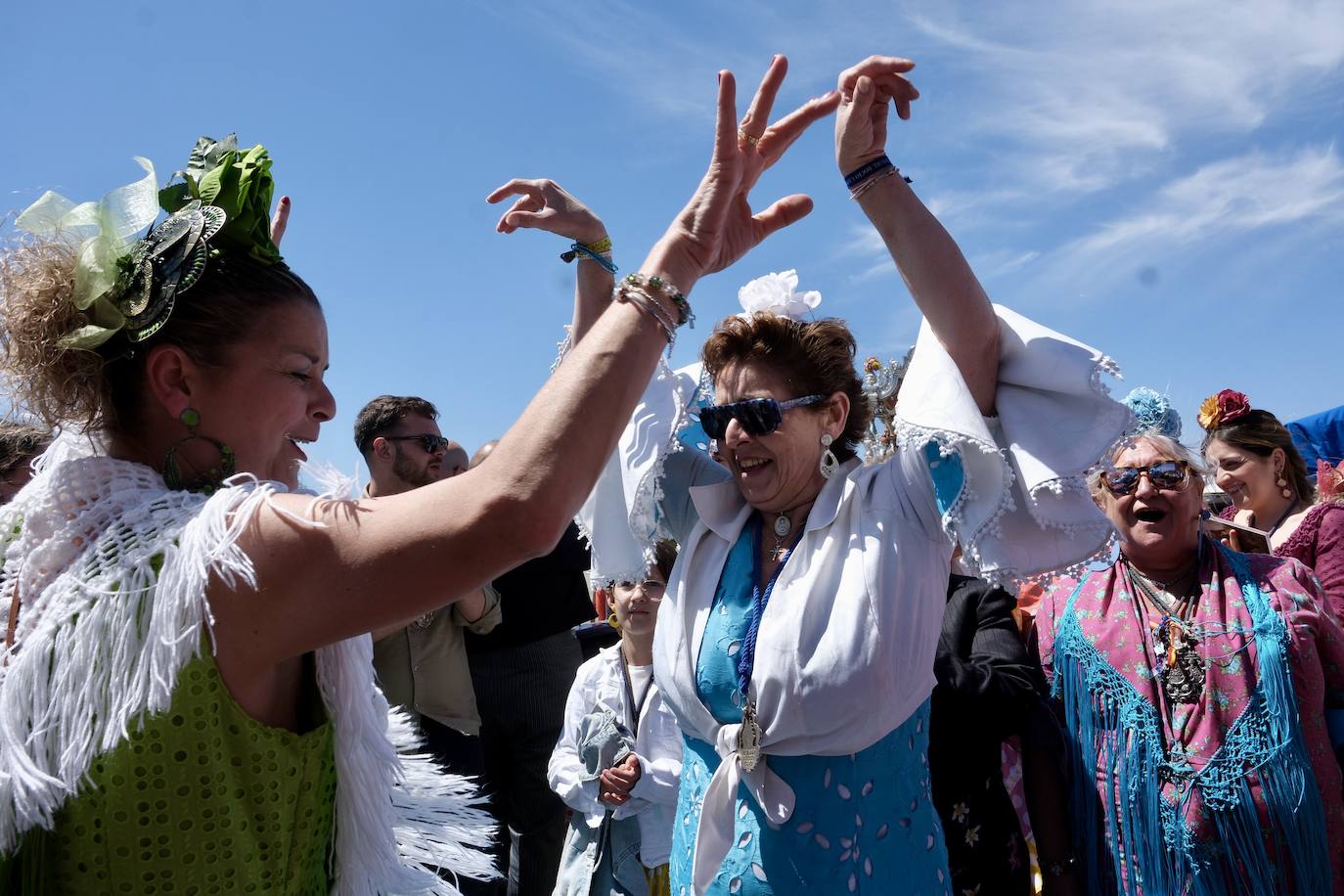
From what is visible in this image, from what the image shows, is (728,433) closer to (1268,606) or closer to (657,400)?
(657,400)

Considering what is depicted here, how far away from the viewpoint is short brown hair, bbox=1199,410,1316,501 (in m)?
4.81

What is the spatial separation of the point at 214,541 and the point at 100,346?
43 centimetres

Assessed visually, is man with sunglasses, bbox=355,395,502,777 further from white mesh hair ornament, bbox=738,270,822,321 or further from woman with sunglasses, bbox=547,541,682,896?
white mesh hair ornament, bbox=738,270,822,321

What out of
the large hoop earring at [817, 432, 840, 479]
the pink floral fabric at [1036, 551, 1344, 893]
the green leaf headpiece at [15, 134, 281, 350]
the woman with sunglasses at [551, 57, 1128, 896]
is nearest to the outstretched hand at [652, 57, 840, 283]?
the woman with sunglasses at [551, 57, 1128, 896]

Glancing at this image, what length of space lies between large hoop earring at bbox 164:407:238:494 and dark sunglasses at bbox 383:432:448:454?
11.2 feet

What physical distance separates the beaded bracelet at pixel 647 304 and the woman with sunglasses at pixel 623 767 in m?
2.38

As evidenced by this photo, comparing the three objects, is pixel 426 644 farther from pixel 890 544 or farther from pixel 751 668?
pixel 890 544

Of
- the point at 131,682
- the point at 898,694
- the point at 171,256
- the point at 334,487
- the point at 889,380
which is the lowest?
the point at 131,682

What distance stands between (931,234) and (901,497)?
0.63 m

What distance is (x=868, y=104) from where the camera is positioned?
2.18 metres

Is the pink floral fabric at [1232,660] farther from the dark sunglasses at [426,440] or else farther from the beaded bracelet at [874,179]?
the dark sunglasses at [426,440]

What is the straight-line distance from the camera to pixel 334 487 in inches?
68.5

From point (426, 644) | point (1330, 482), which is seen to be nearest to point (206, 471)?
point (426, 644)

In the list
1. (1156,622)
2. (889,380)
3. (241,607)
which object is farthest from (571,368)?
(1156,622)
